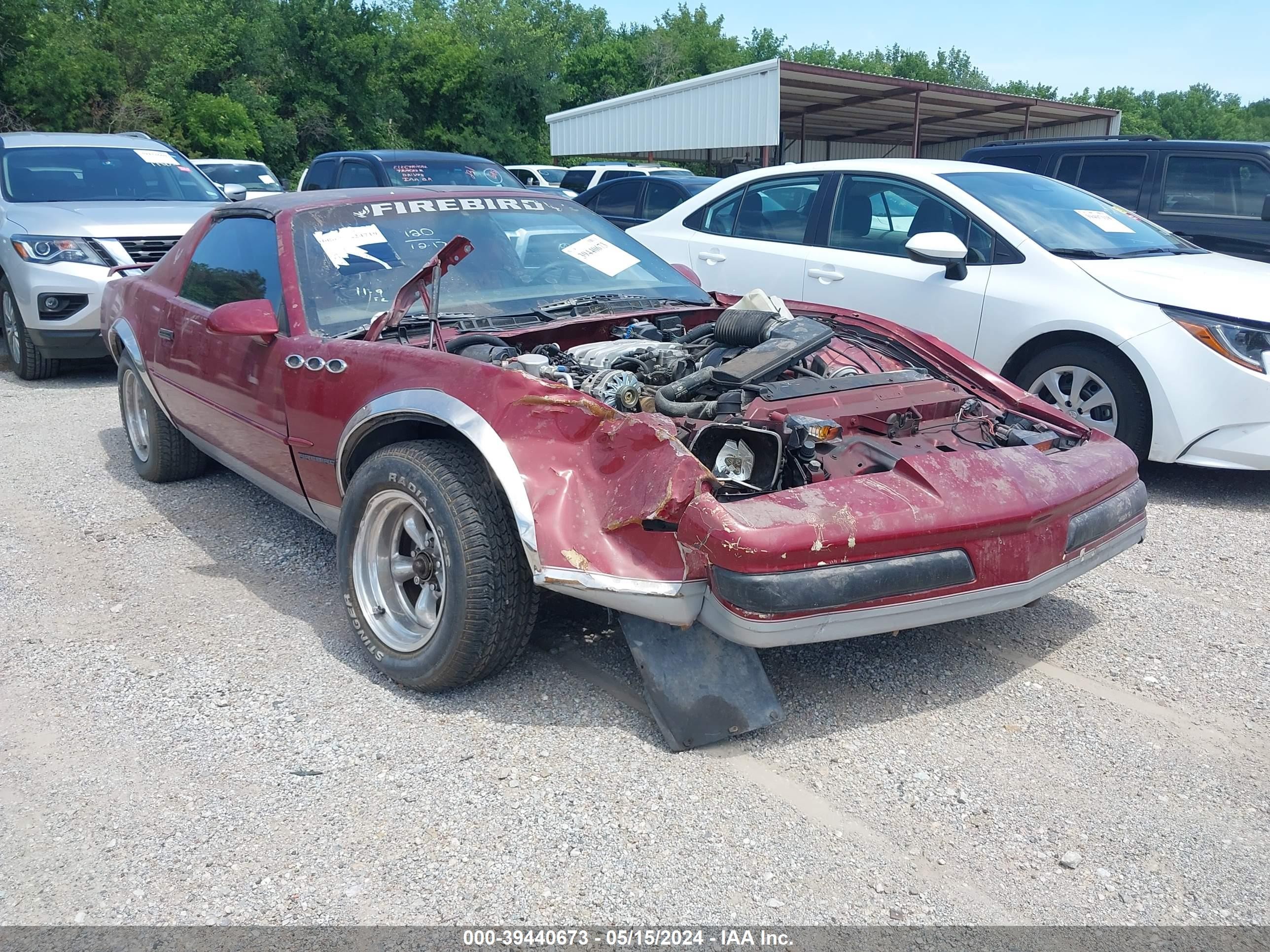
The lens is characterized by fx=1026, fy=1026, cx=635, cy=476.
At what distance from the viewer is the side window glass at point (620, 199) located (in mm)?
11273

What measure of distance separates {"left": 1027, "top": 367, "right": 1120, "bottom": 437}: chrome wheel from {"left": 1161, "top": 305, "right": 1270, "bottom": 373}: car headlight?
473 millimetres

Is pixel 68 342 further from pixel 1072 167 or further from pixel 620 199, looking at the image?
pixel 1072 167

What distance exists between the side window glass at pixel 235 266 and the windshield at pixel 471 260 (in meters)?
0.16

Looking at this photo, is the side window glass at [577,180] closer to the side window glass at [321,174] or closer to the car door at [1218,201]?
the side window glass at [321,174]

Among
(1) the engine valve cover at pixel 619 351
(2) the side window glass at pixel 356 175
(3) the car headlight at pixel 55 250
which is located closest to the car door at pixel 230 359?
(1) the engine valve cover at pixel 619 351

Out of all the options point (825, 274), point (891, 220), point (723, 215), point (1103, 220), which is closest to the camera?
point (1103, 220)

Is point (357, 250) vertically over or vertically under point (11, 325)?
over

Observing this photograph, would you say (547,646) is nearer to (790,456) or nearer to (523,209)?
(790,456)

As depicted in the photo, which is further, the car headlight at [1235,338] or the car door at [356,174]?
the car door at [356,174]

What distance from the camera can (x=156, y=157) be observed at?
9.23m

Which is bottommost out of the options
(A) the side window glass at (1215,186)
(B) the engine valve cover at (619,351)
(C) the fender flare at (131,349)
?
(C) the fender flare at (131,349)

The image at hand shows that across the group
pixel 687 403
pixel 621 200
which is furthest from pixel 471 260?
pixel 621 200

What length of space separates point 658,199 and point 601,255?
6.82 meters

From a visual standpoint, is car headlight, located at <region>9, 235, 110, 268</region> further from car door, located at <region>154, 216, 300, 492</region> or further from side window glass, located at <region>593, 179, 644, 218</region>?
side window glass, located at <region>593, 179, 644, 218</region>
